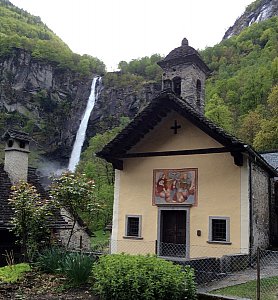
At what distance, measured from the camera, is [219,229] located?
14.1 m

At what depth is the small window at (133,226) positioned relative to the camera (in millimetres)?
15938

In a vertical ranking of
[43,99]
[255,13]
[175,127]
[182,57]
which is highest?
[255,13]

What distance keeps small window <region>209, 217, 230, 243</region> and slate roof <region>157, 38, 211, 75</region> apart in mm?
7497

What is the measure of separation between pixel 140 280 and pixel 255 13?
11742 centimetres

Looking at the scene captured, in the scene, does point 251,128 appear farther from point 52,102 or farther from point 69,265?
point 52,102

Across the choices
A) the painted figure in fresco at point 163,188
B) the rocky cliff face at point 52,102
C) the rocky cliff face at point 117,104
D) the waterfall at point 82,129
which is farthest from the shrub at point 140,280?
the rocky cliff face at point 117,104

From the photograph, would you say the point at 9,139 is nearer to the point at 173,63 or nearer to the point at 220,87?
the point at 173,63

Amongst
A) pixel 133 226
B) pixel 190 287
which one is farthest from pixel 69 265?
pixel 133 226

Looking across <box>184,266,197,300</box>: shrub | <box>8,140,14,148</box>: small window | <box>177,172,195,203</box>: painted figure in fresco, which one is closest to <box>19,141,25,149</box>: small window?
<box>8,140,14,148</box>: small window

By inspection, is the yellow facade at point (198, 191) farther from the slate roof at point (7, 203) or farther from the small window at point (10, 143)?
the small window at point (10, 143)

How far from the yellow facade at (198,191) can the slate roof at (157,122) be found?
35 cm

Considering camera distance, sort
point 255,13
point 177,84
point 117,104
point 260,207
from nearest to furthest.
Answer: point 260,207, point 177,84, point 117,104, point 255,13

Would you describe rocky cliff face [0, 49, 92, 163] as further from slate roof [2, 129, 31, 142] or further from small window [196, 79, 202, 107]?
small window [196, 79, 202, 107]

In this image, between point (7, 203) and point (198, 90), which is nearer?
point (7, 203)
